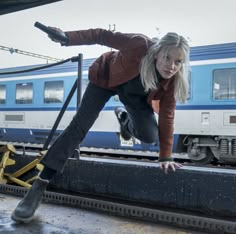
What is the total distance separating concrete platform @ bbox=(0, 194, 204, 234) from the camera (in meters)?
1.81

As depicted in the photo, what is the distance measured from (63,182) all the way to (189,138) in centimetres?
573

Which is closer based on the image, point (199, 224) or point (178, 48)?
point (199, 224)

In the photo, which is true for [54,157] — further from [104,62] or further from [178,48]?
[178,48]

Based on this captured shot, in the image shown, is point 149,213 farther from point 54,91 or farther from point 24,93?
point 24,93

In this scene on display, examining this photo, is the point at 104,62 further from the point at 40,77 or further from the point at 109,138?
the point at 40,77

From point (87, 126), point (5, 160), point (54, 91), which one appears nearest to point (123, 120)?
point (87, 126)

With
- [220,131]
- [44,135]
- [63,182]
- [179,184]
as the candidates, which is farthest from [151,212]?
[44,135]

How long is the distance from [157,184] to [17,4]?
1353mm

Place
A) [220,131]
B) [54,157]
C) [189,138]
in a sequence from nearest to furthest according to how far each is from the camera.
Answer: [54,157], [220,131], [189,138]

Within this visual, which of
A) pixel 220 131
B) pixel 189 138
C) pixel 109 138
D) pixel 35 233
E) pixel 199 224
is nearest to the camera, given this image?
pixel 35 233

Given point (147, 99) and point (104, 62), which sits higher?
point (104, 62)

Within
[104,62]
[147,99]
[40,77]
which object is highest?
[40,77]

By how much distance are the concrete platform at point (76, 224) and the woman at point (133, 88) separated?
9cm

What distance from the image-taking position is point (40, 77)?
10188 millimetres
